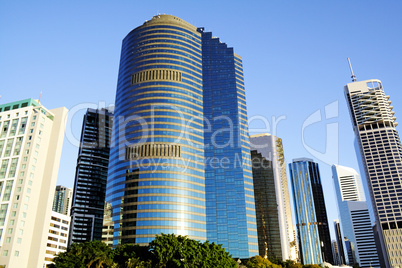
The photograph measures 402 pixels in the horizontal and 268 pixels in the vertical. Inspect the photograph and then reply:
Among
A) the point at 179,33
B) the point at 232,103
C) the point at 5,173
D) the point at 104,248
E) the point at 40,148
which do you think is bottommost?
the point at 104,248

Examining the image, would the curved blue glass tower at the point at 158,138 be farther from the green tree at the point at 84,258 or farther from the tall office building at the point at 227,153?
the green tree at the point at 84,258

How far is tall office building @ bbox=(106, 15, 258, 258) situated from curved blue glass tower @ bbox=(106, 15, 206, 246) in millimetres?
424

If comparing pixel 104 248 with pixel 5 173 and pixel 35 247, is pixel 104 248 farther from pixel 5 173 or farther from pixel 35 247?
pixel 5 173

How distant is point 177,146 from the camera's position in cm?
14888

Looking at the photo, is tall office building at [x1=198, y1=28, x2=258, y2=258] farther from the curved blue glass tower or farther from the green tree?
the green tree

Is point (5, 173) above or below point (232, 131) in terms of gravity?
below

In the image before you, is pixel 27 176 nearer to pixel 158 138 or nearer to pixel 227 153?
pixel 158 138

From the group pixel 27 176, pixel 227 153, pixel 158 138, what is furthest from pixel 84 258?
→ pixel 227 153

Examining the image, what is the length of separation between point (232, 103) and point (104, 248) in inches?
4269

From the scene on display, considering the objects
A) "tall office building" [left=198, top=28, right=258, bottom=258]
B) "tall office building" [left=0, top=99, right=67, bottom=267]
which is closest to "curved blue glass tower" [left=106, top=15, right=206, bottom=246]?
"tall office building" [left=198, top=28, right=258, bottom=258]

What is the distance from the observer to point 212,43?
643 feet

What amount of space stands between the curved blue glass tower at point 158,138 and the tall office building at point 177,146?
42cm

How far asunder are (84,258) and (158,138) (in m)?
69.0

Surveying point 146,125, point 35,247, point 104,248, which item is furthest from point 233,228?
point 35,247
